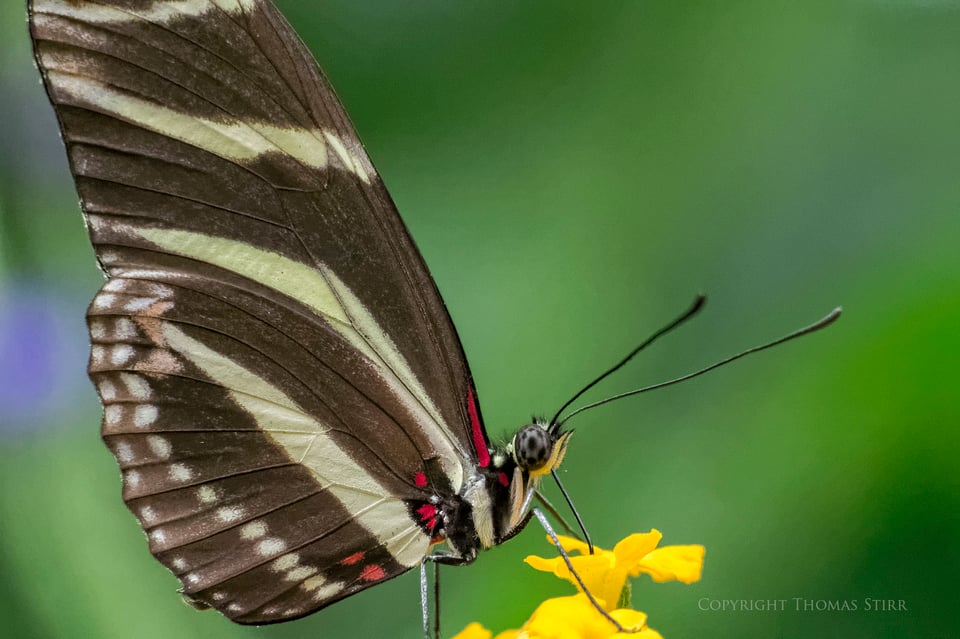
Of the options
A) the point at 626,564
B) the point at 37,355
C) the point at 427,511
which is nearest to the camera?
the point at 626,564

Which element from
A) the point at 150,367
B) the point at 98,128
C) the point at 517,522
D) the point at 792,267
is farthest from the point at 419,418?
the point at 792,267

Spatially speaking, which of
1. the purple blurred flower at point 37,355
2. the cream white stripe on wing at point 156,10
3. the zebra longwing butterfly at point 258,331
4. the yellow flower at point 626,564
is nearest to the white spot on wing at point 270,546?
the zebra longwing butterfly at point 258,331

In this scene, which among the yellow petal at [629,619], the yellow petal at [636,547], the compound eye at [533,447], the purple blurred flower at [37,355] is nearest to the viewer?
the yellow petal at [629,619]

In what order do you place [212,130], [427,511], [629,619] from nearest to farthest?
[629,619] → [212,130] → [427,511]

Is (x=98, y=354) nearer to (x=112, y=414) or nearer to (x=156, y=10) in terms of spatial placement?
(x=112, y=414)

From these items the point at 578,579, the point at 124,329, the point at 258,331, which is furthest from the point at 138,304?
the point at 578,579

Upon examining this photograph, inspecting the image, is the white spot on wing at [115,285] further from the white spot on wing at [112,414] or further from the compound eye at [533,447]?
the compound eye at [533,447]

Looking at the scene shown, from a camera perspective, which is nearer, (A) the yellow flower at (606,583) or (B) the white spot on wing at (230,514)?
(A) the yellow flower at (606,583)
